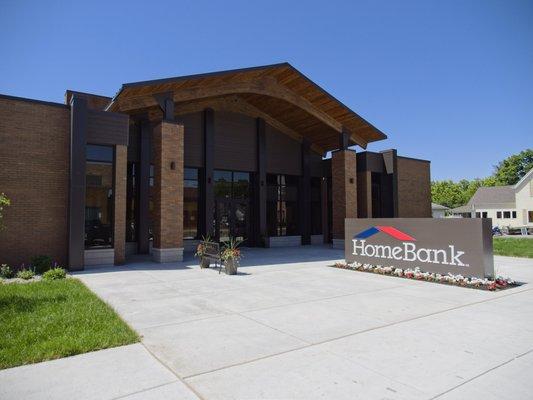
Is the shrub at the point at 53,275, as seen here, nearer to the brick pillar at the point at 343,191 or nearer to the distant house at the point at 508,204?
the brick pillar at the point at 343,191

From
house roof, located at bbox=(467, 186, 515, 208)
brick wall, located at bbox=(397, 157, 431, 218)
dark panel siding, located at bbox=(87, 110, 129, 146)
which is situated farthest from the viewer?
house roof, located at bbox=(467, 186, 515, 208)

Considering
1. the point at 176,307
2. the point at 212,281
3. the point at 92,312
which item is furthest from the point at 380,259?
the point at 92,312

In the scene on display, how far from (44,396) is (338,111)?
20054 mm

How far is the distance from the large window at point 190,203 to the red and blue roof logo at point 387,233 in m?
9.44

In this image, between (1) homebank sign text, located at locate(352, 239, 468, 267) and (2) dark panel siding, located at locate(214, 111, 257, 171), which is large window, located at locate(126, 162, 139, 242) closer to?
(2) dark panel siding, located at locate(214, 111, 257, 171)

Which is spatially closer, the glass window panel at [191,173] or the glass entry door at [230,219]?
the glass window panel at [191,173]

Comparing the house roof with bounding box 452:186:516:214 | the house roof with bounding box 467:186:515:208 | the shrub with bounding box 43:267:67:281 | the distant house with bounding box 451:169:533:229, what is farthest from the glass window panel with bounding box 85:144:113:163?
the house roof with bounding box 467:186:515:208

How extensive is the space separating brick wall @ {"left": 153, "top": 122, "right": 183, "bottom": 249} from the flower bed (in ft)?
23.9

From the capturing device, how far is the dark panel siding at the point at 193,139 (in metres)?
19.8

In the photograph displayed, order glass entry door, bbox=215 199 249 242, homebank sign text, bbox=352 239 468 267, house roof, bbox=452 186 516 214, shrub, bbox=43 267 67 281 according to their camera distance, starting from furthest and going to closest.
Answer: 1. house roof, bbox=452 186 516 214
2. glass entry door, bbox=215 199 249 242
3. homebank sign text, bbox=352 239 468 267
4. shrub, bbox=43 267 67 281

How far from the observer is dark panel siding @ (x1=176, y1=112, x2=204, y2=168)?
1975 cm

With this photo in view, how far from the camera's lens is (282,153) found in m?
23.8

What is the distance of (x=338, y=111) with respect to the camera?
21.4 m

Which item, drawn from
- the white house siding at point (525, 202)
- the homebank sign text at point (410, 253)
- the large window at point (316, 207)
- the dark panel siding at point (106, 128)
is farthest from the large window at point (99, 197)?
the white house siding at point (525, 202)
